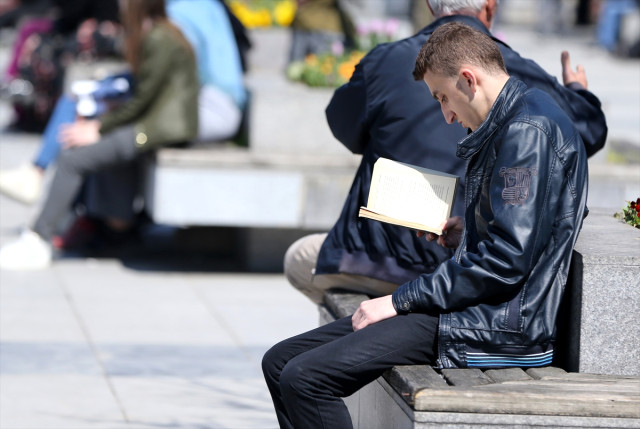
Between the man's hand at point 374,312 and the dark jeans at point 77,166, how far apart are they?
4.24 metres

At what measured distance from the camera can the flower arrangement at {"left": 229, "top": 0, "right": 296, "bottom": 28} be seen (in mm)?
11766

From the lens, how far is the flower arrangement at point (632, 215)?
395 centimetres

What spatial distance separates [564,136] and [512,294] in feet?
1.51

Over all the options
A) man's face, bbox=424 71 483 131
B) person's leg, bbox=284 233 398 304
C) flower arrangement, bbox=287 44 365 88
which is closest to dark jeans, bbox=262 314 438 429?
man's face, bbox=424 71 483 131

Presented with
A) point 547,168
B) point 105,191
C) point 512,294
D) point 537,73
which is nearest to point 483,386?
point 512,294

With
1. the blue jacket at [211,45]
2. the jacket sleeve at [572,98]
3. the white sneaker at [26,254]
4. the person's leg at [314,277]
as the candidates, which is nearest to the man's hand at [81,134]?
the white sneaker at [26,254]

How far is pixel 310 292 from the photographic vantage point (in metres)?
4.65

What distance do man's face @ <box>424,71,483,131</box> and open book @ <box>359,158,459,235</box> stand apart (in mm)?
238

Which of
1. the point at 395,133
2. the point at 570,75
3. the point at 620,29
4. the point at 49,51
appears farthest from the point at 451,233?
the point at 620,29

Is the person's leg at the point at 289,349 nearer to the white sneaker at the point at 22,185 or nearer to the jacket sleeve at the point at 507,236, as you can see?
the jacket sleeve at the point at 507,236

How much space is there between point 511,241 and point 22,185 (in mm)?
5395

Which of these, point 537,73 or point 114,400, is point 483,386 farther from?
point 114,400

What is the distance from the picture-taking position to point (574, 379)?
128 inches

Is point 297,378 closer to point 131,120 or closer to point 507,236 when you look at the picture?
point 507,236
